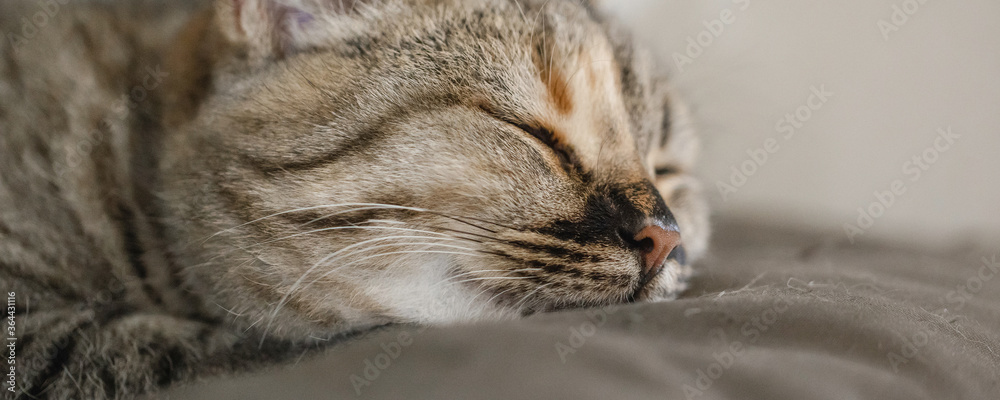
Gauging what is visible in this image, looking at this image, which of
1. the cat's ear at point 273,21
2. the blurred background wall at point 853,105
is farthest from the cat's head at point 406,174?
the blurred background wall at point 853,105

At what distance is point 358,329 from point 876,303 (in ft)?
2.15

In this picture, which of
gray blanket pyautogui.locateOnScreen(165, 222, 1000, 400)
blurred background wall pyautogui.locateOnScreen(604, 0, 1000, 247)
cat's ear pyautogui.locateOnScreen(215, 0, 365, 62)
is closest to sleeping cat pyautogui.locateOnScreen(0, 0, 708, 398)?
cat's ear pyautogui.locateOnScreen(215, 0, 365, 62)

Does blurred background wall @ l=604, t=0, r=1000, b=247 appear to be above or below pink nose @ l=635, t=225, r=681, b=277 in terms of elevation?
above

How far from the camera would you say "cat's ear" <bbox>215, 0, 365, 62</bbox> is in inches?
31.2

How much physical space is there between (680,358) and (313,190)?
0.48 m

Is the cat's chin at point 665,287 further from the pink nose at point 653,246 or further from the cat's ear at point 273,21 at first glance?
the cat's ear at point 273,21

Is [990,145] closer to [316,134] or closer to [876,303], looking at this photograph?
[876,303]

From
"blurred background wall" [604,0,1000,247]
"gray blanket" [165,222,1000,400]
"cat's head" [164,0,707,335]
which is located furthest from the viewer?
"blurred background wall" [604,0,1000,247]

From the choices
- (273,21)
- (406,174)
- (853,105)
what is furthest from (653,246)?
(853,105)

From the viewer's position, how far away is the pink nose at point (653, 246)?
2.43ft

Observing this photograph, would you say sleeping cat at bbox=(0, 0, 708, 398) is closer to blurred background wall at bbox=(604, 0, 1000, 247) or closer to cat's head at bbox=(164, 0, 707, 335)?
cat's head at bbox=(164, 0, 707, 335)

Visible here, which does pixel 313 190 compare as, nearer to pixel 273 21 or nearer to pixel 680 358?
pixel 273 21

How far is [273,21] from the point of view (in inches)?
32.2

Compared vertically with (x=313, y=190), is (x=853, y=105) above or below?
above
